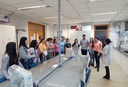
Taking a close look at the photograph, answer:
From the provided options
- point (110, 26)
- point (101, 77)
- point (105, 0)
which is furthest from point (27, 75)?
point (110, 26)

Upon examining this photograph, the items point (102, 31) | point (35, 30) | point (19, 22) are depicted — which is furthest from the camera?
point (102, 31)

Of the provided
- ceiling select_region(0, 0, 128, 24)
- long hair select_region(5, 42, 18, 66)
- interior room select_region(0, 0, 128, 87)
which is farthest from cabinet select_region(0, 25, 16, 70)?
long hair select_region(5, 42, 18, 66)

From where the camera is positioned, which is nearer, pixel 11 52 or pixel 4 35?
pixel 11 52

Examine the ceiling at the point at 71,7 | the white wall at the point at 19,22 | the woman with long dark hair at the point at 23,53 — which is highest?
the ceiling at the point at 71,7

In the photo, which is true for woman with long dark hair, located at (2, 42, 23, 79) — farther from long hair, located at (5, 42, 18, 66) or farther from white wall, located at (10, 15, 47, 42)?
white wall, located at (10, 15, 47, 42)

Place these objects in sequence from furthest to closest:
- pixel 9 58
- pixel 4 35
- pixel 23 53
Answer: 1. pixel 4 35
2. pixel 23 53
3. pixel 9 58

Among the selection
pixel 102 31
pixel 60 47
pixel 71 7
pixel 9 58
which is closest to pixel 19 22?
pixel 71 7

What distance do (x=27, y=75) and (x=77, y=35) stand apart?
6.07m

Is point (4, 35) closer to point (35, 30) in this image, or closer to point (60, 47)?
point (60, 47)

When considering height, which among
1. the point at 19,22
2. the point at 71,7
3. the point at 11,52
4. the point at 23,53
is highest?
the point at 71,7

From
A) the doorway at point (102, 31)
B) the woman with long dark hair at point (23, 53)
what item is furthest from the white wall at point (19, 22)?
the doorway at point (102, 31)

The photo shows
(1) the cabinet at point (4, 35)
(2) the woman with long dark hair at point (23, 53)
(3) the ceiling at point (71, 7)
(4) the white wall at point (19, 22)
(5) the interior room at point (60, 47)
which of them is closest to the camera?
(5) the interior room at point (60, 47)

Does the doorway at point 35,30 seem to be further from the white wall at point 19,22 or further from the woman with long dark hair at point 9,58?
the woman with long dark hair at point 9,58

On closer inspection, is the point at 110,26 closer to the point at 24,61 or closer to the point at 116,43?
the point at 116,43
